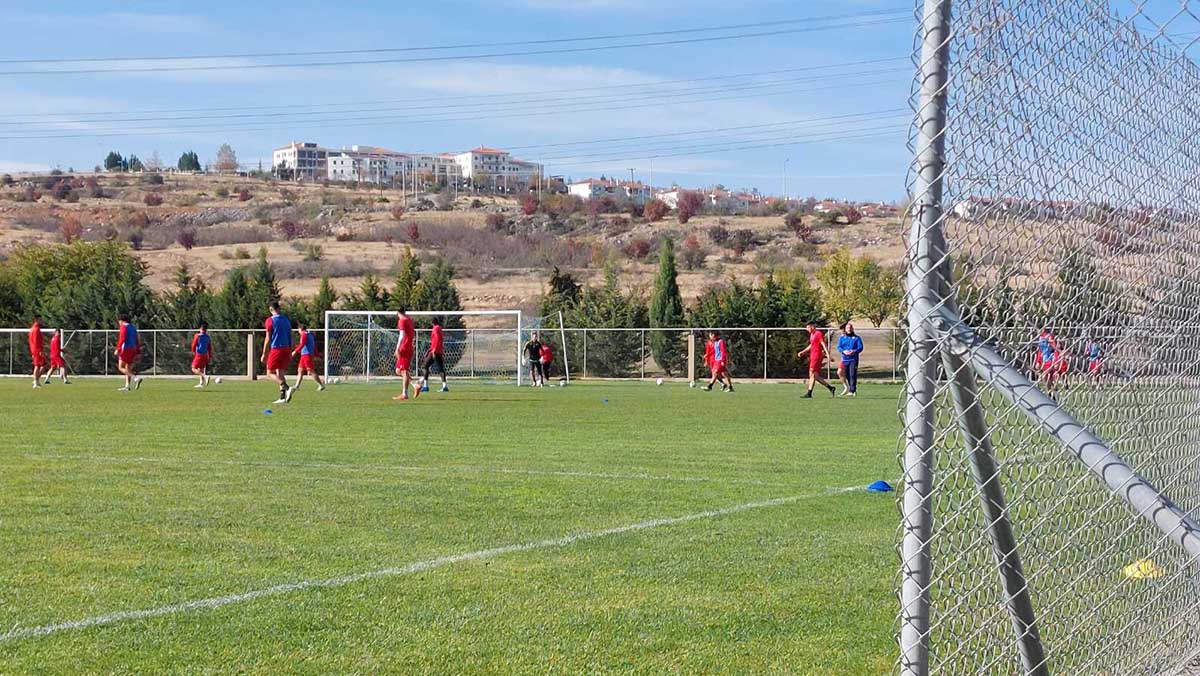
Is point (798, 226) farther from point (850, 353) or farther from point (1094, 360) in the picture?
point (1094, 360)

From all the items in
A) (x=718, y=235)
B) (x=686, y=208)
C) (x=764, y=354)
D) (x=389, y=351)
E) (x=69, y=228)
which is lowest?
(x=764, y=354)

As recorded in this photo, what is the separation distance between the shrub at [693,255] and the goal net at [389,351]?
42881 mm

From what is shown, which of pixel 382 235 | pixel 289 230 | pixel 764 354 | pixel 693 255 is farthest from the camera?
pixel 289 230

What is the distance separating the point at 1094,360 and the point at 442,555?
417 centimetres

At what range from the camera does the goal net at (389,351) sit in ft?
137

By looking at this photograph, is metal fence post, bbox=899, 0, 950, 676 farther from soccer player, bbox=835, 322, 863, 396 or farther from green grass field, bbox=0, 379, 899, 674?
soccer player, bbox=835, 322, 863, 396

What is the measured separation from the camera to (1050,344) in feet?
14.0

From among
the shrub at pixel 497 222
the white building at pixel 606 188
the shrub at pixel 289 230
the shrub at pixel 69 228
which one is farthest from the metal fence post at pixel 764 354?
the white building at pixel 606 188

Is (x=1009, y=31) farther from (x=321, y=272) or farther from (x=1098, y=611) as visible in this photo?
(x=321, y=272)

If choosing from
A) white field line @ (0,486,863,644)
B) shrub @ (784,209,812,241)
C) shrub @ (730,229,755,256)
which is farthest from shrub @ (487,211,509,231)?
white field line @ (0,486,863,644)

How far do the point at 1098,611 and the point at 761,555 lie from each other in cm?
320

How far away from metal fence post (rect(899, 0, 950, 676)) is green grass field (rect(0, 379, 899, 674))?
1865 millimetres

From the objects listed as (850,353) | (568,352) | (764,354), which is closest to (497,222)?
(568,352)

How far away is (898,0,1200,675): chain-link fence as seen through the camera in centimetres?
363
